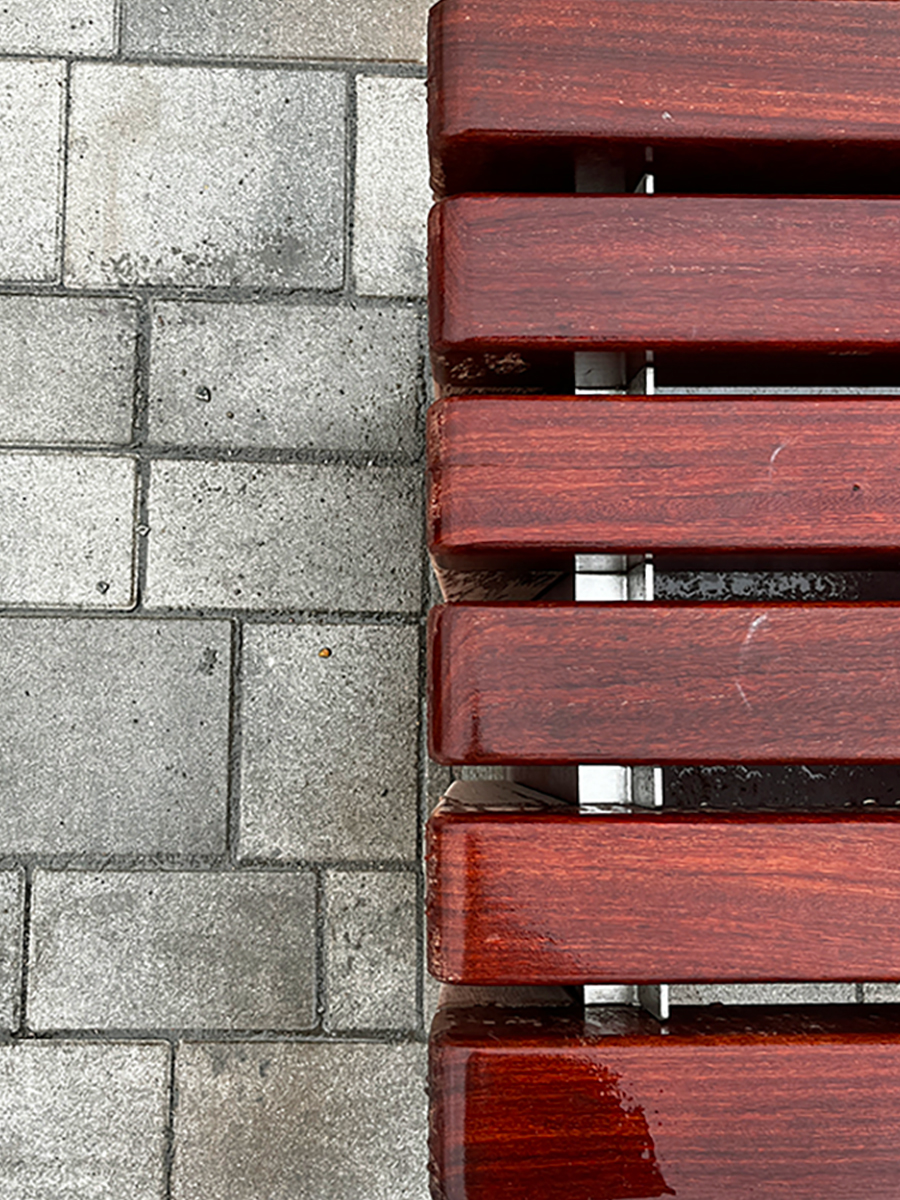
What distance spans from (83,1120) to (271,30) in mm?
1939

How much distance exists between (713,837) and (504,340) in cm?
50

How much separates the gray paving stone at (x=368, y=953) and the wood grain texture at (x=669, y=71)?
121 cm

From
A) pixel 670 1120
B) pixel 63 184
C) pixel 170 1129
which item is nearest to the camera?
pixel 670 1120

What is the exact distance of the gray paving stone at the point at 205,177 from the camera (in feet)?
5.78

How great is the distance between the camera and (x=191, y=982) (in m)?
1.68

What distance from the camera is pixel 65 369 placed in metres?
1.74

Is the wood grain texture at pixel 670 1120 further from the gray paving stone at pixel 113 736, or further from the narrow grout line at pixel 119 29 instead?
the narrow grout line at pixel 119 29

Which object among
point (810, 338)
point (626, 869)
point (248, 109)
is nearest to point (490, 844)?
point (626, 869)

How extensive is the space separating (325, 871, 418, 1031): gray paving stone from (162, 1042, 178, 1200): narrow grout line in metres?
0.28

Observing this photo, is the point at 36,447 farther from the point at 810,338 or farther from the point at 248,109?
the point at 810,338

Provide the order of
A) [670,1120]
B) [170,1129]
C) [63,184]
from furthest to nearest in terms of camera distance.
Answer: [63,184], [170,1129], [670,1120]

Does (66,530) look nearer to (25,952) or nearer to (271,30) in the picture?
(25,952)

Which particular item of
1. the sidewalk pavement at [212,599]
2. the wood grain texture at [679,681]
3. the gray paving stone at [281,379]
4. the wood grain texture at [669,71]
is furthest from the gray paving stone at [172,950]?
the wood grain texture at [669,71]

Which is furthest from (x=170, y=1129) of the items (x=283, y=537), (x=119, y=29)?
(x=119, y=29)
